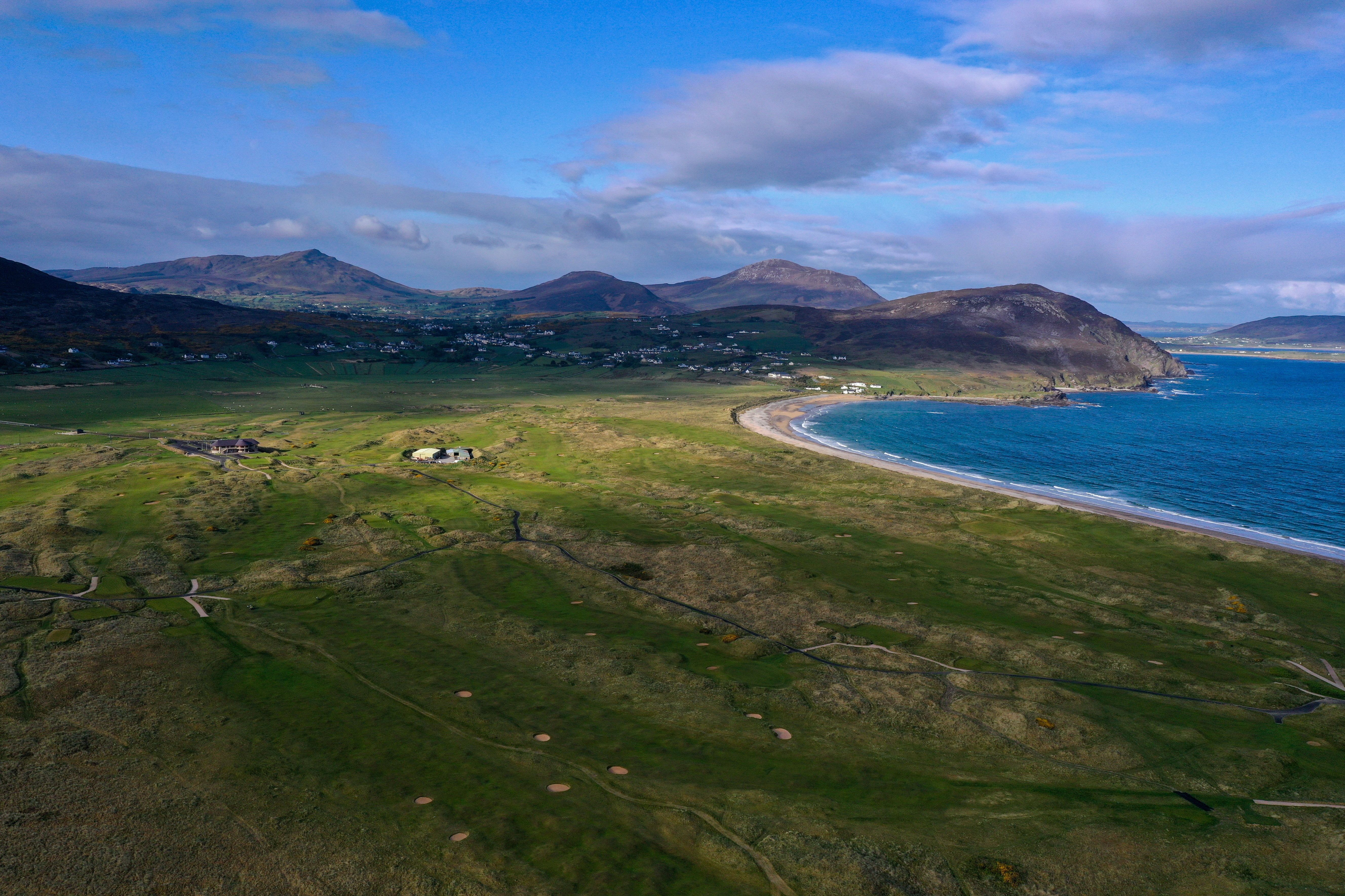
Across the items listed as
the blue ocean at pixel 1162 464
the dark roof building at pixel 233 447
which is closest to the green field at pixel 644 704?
the dark roof building at pixel 233 447

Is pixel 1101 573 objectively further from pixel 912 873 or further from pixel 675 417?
pixel 675 417

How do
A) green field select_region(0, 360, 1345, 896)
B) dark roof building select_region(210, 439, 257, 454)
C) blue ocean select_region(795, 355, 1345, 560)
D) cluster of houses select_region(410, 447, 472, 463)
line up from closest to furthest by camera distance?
green field select_region(0, 360, 1345, 896) → blue ocean select_region(795, 355, 1345, 560) → dark roof building select_region(210, 439, 257, 454) → cluster of houses select_region(410, 447, 472, 463)

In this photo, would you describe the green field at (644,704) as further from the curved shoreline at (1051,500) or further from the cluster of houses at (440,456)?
the cluster of houses at (440,456)

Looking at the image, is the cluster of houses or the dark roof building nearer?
the dark roof building

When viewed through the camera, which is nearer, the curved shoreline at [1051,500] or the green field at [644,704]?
the green field at [644,704]

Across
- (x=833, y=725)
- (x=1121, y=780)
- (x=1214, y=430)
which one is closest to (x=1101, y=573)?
(x=1121, y=780)

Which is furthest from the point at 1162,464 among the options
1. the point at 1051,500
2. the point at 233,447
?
the point at 233,447

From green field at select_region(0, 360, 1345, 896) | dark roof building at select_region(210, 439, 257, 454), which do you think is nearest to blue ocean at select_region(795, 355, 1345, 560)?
green field at select_region(0, 360, 1345, 896)

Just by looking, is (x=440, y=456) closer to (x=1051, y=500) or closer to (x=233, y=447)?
(x=233, y=447)

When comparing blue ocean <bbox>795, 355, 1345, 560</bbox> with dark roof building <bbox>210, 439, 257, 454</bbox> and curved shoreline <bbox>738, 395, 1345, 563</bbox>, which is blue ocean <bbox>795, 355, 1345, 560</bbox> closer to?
curved shoreline <bbox>738, 395, 1345, 563</bbox>

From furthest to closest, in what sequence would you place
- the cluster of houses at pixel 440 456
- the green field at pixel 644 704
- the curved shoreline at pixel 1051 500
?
the cluster of houses at pixel 440 456
the curved shoreline at pixel 1051 500
the green field at pixel 644 704
